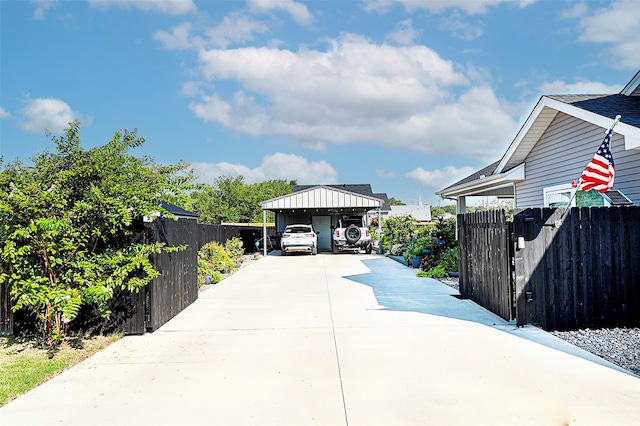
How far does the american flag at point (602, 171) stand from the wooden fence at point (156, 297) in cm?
→ 633

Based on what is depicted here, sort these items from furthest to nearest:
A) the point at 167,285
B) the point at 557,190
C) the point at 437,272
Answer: the point at 437,272 → the point at 557,190 → the point at 167,285

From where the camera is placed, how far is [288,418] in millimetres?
3158

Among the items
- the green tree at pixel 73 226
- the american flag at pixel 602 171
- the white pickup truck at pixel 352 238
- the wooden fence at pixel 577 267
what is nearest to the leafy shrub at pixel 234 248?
the white pickup truck at pixel 352 238

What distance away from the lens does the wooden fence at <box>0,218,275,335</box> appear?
230 inches

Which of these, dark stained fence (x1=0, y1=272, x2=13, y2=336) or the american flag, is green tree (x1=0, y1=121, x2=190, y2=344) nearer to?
dark stained fence (x1=0, y1=272, x2=13, y2=336)

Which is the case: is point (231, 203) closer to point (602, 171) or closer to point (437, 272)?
point (437, 272)

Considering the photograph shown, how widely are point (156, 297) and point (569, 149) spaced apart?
343 inches

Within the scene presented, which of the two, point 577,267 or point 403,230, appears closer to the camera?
point 577,267

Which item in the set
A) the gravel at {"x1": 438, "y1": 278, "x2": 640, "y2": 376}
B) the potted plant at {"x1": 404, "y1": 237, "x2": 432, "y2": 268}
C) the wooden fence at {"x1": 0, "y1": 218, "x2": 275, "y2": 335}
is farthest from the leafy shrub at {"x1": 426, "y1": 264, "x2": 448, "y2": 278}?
the wooden fence at {"x1": 0, "y1": 218, "x2": 275, "y2": 335}

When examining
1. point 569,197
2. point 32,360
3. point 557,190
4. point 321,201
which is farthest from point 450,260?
point 321,201

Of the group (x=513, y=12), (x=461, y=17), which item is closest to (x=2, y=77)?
(x=461, y=17)

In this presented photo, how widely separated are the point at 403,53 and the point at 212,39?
660 cm

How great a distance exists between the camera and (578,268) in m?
5.88

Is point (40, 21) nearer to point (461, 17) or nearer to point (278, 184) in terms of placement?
point (461, 17)
